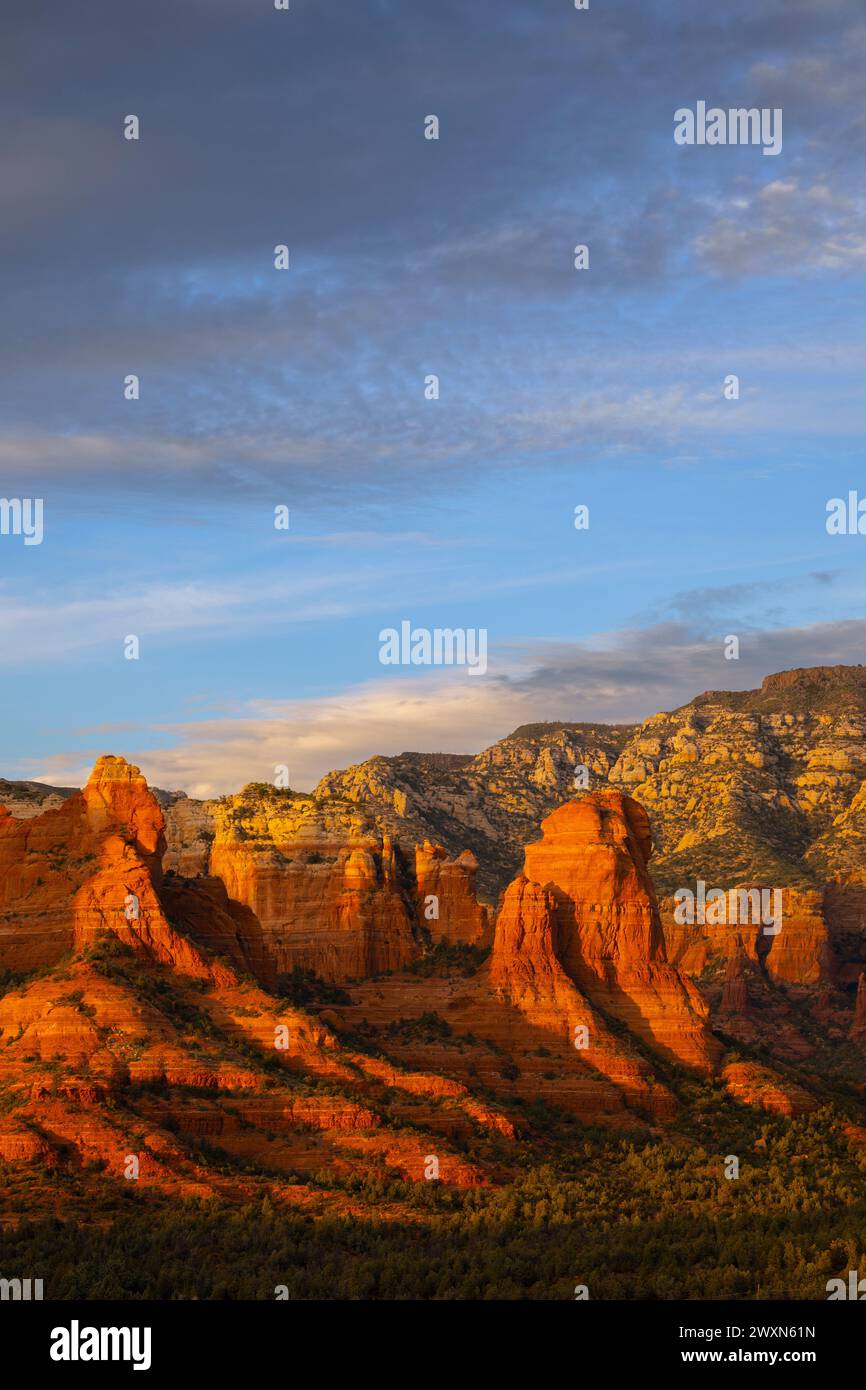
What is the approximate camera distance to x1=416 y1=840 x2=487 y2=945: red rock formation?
136250mm

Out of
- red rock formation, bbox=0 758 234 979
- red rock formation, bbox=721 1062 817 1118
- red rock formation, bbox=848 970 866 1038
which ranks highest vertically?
red rock formation, bbox=0 758 234 979

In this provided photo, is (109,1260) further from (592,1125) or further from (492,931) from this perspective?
(492,931)

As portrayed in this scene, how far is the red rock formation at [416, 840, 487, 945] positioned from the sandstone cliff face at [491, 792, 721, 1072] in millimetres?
13594

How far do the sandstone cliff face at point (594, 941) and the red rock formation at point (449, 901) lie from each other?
13.6 m

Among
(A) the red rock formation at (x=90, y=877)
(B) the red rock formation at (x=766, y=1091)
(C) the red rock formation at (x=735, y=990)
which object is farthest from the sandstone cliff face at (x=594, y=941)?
(C) the red rock formation at (x=735, y=990)

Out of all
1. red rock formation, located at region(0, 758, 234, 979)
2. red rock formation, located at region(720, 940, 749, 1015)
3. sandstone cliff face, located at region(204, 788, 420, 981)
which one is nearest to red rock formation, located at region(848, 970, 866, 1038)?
red rock formation, located at region(720, 940, 749, 1015)

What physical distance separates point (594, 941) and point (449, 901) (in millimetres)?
21823

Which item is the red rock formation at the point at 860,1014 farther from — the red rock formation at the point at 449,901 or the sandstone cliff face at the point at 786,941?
the red rock formation at the point at 449,901

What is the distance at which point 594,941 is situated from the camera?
117875 millimetres

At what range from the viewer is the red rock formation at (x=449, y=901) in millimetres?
136250

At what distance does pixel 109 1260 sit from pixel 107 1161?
503 inches

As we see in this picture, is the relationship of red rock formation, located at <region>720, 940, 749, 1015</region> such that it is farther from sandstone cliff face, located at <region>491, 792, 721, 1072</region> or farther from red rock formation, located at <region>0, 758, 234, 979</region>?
red rock formation, located at <region>0, 758, 234, 979</region>
